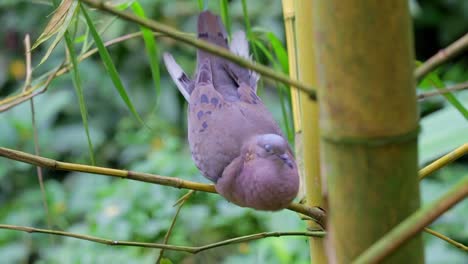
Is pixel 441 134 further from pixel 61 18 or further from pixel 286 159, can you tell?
pixel 61 18

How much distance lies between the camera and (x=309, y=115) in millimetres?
457

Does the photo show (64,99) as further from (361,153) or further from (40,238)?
(361,153)

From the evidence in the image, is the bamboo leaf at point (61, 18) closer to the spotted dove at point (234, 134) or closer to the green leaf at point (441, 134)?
the spotted dove at point (234, 134)

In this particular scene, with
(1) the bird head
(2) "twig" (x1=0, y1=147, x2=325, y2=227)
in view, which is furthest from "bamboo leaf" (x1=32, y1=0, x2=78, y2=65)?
(1) the bird head

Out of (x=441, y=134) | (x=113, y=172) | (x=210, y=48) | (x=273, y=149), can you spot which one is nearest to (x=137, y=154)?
(x=441, y=134)

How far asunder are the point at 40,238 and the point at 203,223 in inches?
21.5

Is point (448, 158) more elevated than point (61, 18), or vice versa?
point (61, 18)

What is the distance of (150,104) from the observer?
7.06ft

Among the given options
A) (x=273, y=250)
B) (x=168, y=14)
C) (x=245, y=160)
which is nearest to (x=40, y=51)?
(x=168, y=14)

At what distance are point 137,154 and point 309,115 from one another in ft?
5.17

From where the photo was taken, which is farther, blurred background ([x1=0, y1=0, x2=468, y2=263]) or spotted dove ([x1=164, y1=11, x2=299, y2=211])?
blurred background ([x1=0, y1=0, x2=468, y2=263])

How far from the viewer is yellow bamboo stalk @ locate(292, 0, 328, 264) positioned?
0.45 meters

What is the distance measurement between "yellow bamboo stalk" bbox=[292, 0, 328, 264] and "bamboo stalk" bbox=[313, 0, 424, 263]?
0.15m

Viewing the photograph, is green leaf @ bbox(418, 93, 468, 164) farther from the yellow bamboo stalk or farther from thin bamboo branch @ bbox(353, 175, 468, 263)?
thin bamboo branch @ bbox(353, 175, 468, 263)
